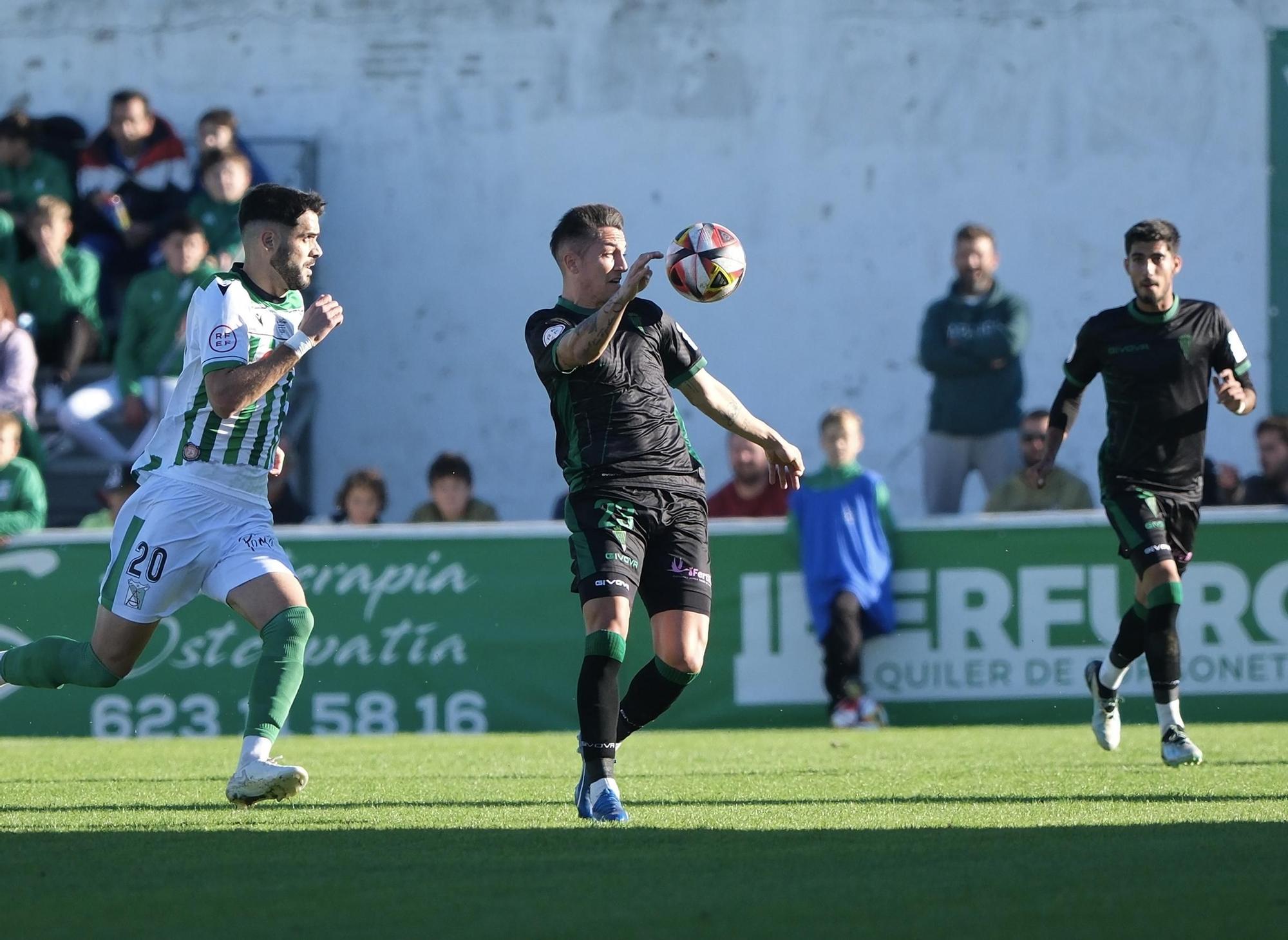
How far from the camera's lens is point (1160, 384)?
9.15m

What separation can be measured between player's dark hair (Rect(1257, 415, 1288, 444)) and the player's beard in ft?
26.1

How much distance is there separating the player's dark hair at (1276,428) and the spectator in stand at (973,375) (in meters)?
1.66

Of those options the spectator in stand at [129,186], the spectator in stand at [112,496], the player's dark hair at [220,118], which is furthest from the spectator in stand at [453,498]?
the player's dark hair at [220,118]

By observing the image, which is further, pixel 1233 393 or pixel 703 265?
pixel 1233 393

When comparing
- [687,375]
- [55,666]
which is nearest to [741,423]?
[687,375]

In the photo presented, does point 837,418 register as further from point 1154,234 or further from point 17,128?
point 17,128

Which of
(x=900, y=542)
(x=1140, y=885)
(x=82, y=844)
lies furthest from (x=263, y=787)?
(x=900, y=542)

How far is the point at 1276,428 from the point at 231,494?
8.22 meters

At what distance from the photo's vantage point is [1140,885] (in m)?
5.04

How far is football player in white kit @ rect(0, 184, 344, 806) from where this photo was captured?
6.74 metres

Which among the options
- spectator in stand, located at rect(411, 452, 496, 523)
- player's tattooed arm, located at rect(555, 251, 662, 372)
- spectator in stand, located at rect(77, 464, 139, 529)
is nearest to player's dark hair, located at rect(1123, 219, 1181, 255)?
player's tattooed arm, located at rect(555, 251, 662, 372)

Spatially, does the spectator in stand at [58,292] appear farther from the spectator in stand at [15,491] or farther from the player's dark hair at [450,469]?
the player's dark hair at [450,469]

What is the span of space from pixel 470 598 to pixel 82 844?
20.5 feet

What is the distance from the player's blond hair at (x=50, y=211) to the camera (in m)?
14.2
